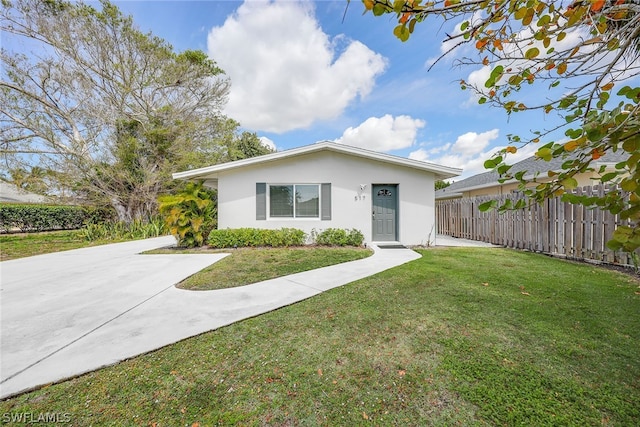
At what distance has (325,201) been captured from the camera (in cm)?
911

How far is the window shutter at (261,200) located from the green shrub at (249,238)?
1.87 ft

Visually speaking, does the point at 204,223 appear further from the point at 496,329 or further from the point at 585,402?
the point at 585,402

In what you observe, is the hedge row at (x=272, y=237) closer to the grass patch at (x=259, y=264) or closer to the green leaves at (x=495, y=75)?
the grass patch at (x=259, y=264)

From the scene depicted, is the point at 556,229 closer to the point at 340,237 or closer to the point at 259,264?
the point at 340,237

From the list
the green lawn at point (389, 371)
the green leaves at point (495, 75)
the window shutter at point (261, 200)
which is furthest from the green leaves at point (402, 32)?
the window shutter at point (261, 200)

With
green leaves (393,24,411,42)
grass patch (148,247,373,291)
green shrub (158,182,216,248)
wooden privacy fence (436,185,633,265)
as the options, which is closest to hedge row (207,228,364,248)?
grass patch (148,247,373,291)

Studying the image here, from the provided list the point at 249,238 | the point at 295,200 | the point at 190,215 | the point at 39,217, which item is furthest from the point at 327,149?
the point at 39,217

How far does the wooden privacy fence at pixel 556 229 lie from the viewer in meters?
5.81

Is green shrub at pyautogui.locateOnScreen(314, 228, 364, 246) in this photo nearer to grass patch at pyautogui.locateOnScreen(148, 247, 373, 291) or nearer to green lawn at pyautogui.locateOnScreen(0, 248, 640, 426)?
grass patch at pyautogui.locateOnScreen(148, 247, 373, 291)

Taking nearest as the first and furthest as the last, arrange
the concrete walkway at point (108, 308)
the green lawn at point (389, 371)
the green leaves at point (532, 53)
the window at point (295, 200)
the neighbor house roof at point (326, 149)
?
1. the green leaves at point (532, 53)
2. the green lawn at point (389, 371)
3. the concrete walkway at point (108, 308)
4. the neighbor house roof at point (326, 149)
5. the window at point (295, 200)

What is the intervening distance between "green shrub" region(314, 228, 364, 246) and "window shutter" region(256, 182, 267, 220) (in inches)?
82.5

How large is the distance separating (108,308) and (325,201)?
649cm

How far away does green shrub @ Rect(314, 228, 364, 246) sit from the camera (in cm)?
888

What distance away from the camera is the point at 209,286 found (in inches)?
181
